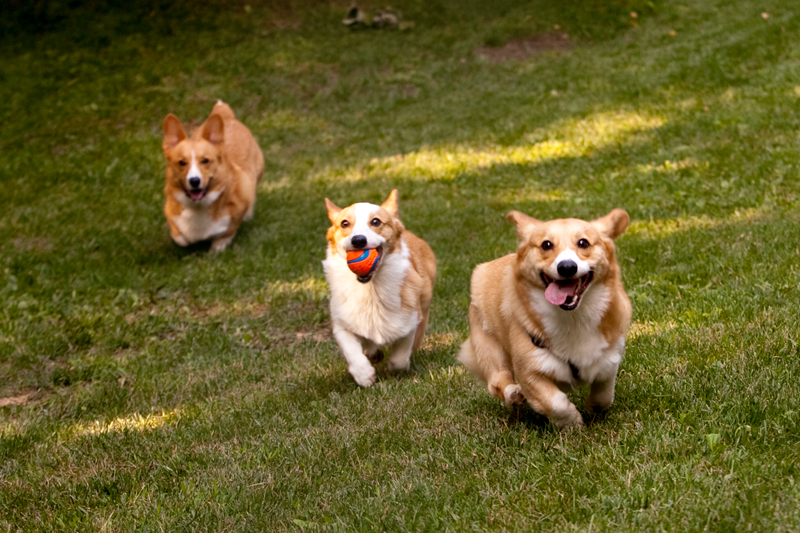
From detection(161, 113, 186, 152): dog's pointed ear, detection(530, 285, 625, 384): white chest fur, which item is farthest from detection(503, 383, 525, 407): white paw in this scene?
detection(161, 113, 186, 152): dog's pointed ear

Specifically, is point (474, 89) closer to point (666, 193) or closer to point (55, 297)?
point (666, 193)

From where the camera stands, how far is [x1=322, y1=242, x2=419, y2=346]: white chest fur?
5.11m

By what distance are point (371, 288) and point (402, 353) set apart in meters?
0.50

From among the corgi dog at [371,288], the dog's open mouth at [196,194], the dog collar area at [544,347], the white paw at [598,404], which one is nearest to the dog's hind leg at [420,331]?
the corgi dog at [371,288]

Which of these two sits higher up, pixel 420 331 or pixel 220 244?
pixel 420 331

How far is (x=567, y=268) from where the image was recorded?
3225 mm

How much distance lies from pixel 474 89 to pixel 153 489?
11.8m

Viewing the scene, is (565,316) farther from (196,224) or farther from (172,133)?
(172,133)

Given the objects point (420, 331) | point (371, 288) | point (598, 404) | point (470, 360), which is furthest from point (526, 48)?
point (598, 404)

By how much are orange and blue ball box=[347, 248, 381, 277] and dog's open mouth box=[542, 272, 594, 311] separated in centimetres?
172

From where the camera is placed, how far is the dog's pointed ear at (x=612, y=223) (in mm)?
3561

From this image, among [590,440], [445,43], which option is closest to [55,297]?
[590,440]

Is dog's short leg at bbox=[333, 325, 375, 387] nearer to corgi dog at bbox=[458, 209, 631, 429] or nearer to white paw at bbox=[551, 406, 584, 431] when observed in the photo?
corgi dog at bbox=[458, 209, 631, 429]

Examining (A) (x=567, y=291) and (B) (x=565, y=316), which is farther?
(B) (x=565, y=316)
